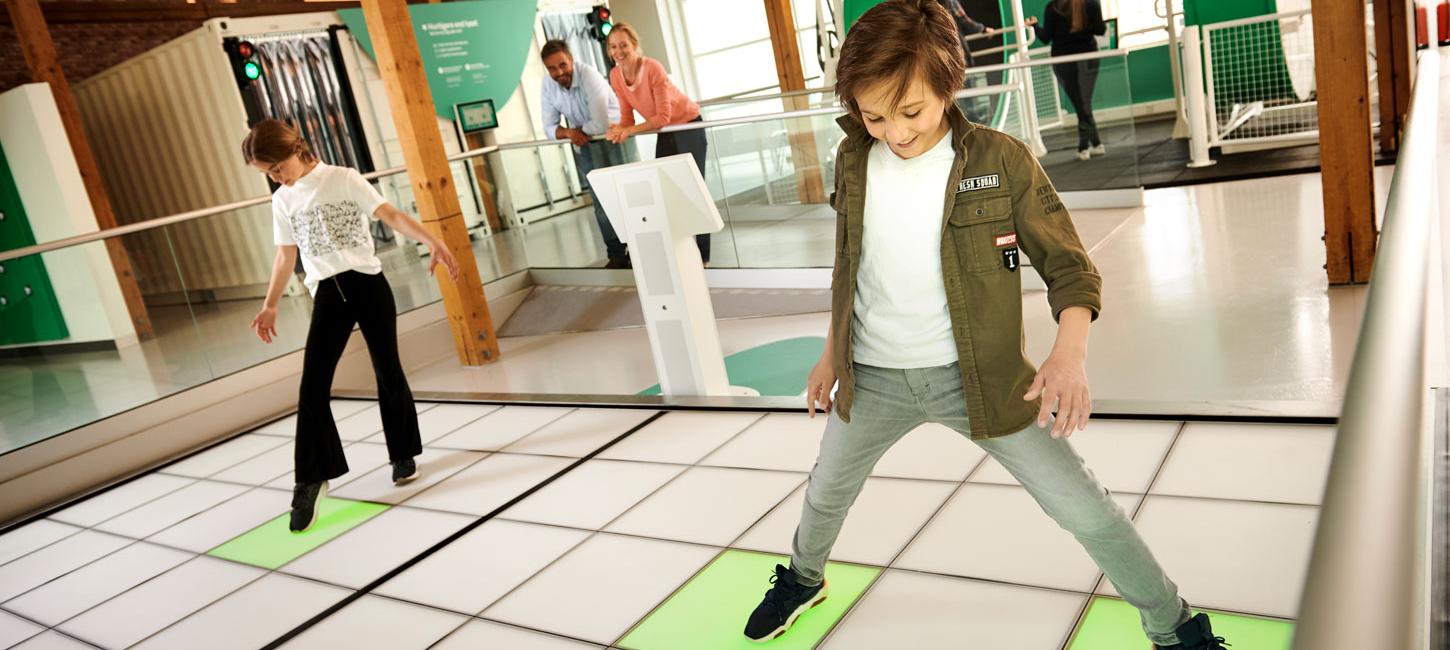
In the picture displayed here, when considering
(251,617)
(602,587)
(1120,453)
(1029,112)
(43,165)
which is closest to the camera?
(602,587)

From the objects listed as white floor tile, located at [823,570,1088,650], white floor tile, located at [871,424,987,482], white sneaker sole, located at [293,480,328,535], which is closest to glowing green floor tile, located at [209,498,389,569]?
white sneaker sole, located at [293,480,328,535]

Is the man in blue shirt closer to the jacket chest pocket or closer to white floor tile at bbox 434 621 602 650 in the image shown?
white floor tile at bbox 434 621 602 650

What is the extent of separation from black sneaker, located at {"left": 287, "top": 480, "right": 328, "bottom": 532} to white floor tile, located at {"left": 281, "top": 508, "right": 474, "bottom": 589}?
0.21 metres

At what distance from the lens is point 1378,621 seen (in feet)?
1.28

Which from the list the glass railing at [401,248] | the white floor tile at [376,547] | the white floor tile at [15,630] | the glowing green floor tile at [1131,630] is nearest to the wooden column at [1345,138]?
the glass railing at [401,248]

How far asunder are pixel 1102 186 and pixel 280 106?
6.33 m

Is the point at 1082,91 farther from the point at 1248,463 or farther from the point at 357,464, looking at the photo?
the point at 357,464

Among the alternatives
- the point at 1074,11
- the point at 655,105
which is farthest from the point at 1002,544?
the point at 1074,11

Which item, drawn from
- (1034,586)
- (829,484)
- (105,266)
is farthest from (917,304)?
(105,266)

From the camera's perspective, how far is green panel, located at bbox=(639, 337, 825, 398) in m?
4.31

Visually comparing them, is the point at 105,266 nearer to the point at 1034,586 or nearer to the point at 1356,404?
the point at 1034,586

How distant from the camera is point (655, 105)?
5957mm

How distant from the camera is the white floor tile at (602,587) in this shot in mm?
2289

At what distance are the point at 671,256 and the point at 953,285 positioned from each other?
2.27 metres
